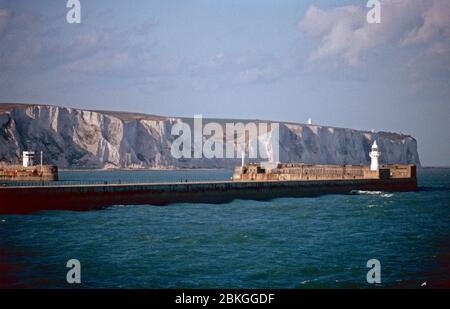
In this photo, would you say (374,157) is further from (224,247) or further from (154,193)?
(224,247)

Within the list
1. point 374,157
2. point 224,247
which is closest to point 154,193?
point 224,247

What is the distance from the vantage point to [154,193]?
54.3 m

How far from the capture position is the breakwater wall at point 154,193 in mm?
45250

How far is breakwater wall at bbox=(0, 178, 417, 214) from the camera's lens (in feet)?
148

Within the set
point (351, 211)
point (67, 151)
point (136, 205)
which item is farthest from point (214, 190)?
point (67, 151)

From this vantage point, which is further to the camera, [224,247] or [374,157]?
[374,157]

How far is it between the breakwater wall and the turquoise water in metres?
2.07

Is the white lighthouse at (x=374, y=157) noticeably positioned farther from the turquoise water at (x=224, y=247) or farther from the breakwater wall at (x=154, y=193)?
the turquoise water at (x=224, y=247)

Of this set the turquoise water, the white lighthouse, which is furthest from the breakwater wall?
the white lighthouse

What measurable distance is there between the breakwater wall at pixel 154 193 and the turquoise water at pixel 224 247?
6.78 feet

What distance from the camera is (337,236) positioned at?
34406 millimetres

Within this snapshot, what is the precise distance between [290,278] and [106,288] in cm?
704

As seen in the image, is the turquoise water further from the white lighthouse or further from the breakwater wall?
the white lighthouse

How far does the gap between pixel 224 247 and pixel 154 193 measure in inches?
997
